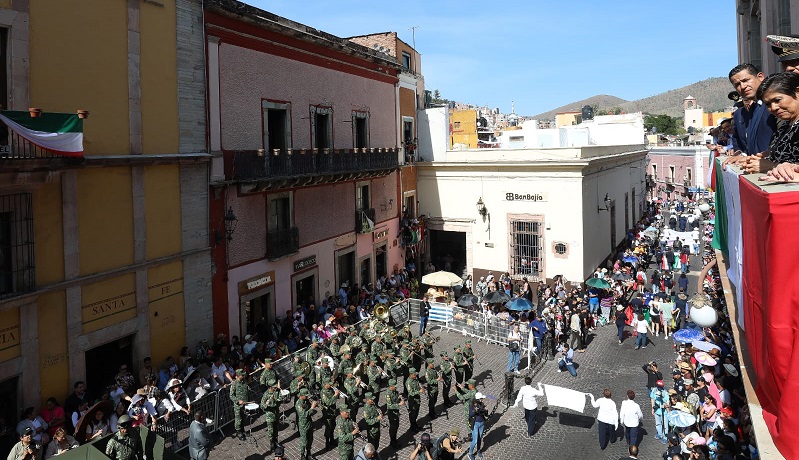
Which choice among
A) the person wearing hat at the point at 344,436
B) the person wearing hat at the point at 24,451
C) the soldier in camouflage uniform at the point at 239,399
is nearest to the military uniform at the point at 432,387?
the person wearing hat at the point at 344,436

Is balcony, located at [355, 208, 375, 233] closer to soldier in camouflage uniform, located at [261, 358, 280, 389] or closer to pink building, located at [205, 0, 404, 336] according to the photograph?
pink building, located at [205, 0, 404, 336]

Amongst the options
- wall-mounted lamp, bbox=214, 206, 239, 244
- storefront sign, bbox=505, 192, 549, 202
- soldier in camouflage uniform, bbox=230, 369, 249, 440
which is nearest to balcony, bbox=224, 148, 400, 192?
wall-mounted lamp, bbox=214, 206, 239, 244

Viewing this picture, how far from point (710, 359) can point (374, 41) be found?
23337 mm

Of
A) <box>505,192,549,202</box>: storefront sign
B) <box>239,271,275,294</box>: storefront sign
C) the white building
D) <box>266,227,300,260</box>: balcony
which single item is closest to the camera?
<box>239,271,275,294</box>: storefront sign

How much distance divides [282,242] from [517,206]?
40.7 feet

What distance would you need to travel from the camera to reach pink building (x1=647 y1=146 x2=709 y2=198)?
186ft

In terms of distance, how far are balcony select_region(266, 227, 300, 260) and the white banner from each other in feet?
33.7

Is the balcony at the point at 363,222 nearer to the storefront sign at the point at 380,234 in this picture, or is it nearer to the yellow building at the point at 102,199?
the storefront sign at the point at 380,234

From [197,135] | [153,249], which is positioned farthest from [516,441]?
[197,135]

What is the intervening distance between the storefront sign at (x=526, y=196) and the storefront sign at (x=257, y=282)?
1292cm

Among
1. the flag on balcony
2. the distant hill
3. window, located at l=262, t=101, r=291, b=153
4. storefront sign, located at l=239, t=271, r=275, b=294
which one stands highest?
the distant hill

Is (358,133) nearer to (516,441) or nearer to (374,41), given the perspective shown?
(374,41)

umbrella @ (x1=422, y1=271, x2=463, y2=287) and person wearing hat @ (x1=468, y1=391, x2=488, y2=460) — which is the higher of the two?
umbrella @ (x1=422, y1=271, x2=463, y2=287)

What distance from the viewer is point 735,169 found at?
5.23 meters
